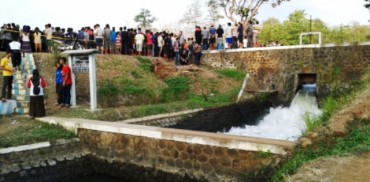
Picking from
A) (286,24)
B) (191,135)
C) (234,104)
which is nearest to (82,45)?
(234,104)

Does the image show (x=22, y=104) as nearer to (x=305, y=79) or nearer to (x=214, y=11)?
(x=305, y=79)

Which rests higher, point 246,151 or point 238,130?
point 246,151

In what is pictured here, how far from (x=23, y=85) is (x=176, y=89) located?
6.10 metres

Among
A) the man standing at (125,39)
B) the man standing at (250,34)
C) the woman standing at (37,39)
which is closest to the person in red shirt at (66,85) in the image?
the woman standing at (37,39)

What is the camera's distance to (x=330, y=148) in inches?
217

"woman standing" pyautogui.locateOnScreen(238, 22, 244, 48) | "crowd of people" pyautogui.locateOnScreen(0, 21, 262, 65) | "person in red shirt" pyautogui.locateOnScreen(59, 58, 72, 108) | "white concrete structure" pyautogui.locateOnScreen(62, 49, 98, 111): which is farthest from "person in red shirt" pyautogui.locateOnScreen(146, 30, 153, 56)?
"person in red shirt" pyautogui.locateOnScreen(59, 58, 72, 108)

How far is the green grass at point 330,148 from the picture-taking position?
5.30 metres

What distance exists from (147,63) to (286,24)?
62.3ft

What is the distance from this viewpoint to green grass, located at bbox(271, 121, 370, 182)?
5301 mm

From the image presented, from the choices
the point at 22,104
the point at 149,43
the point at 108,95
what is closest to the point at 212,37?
the point at 149,43

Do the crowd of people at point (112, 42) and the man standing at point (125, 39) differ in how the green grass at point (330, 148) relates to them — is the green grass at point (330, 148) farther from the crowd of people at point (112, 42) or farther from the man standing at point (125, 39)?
the man standing at point (125, 39)

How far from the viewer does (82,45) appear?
18.0 meters

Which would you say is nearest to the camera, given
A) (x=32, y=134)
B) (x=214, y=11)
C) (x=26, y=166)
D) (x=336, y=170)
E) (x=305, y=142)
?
(x=336, y=170)

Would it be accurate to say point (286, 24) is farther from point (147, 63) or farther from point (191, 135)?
point (191, 135)
